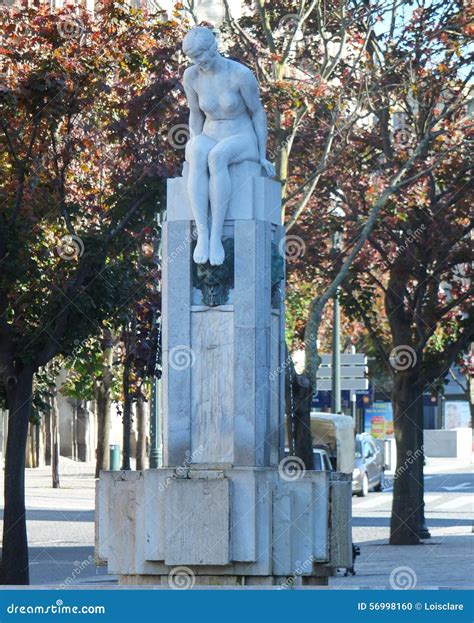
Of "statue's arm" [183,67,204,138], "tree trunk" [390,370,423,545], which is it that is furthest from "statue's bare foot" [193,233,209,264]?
"tree trunk" [390,370,423,545]

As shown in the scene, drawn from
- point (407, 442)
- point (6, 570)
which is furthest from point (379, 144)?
point (6, 570)

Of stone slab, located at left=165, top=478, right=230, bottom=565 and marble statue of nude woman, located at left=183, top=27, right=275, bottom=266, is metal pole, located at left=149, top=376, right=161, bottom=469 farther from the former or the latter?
stone slab, located at left=165, top=478, right=230, bottom=565

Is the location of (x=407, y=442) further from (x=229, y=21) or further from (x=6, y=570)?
(x=6, y=570)

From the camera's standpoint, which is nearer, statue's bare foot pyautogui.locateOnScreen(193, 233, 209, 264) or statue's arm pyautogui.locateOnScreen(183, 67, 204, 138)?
statue's bare foot pyautogui.locateOnScreen(193, 233, 209, 264)

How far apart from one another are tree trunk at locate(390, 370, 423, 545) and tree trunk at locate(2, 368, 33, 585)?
951 cm

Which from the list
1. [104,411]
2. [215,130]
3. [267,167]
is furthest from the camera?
[104,411]

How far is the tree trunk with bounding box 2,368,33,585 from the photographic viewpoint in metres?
18.7

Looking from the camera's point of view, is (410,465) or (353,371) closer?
(410,465)

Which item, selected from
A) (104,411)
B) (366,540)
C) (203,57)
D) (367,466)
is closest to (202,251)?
(203,57)

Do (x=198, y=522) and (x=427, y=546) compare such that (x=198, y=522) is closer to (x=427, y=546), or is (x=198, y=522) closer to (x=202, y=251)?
(x=202, y=251)

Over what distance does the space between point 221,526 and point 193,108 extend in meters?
3.62

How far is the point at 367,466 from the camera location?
1827 inches

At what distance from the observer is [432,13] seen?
25.3 m

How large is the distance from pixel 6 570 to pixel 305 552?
5.84 meters
